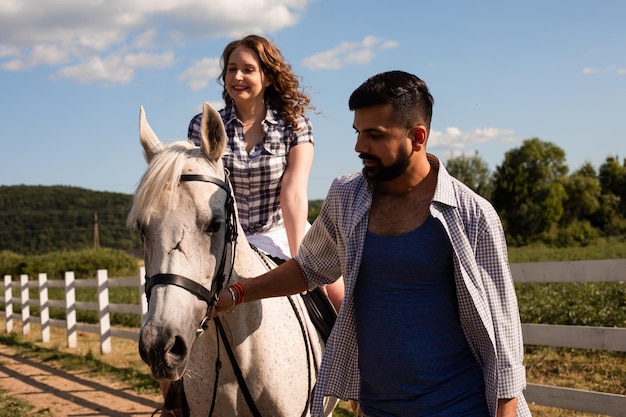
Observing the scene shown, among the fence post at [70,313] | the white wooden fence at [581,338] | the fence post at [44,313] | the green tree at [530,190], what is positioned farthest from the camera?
the green tree at [530,190]

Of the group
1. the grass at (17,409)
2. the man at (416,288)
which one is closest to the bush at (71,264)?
the grass at (17,409)

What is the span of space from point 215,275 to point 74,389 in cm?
795

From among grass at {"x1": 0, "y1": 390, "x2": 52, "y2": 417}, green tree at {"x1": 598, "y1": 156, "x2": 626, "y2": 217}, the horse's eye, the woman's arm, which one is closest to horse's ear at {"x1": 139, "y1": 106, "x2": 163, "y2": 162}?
the horse's eye

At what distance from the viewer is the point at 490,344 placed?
2.17m

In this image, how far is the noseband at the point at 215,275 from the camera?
2.44 m

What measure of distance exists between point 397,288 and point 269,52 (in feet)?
6.85

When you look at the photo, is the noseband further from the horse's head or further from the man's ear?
the man's ear

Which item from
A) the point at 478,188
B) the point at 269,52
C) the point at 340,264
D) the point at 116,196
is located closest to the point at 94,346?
the point at 269,52

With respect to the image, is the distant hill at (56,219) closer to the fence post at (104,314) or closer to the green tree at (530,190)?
the green tree at (530,190)

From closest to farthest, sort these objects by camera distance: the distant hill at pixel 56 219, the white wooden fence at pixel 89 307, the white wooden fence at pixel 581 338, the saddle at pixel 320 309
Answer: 1. the saddle at pixel 320 309
2. the white wooden fence at pixel 581 338
3. the white wooden fence at pixel 89 307
4. the distant hill at pixel 56 219

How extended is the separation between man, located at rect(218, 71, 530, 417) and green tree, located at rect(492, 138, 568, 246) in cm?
5477

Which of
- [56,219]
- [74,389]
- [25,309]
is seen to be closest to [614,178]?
[25,309]

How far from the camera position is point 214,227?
268 cm

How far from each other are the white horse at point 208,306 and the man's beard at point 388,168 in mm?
719
